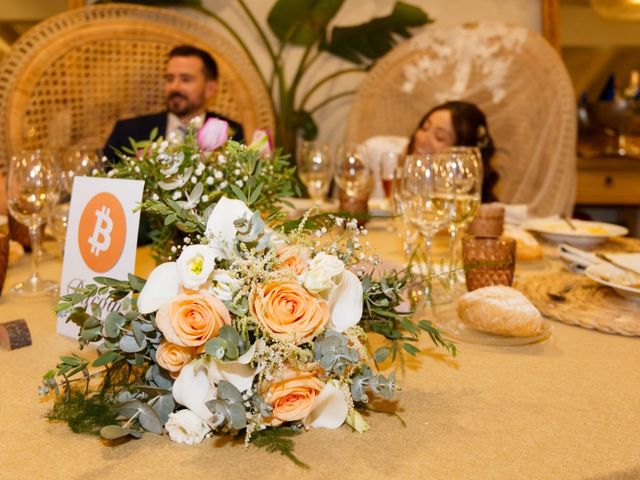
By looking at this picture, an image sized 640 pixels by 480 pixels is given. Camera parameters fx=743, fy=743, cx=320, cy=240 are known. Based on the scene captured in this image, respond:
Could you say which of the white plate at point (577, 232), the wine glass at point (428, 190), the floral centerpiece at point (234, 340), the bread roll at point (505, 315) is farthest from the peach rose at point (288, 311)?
the white plate at point (577, 232)

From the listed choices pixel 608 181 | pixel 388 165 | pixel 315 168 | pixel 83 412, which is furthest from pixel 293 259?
pixel 608 181

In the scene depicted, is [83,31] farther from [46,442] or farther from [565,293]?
[46,442]

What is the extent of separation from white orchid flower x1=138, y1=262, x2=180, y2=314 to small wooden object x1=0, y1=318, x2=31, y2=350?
0.36 metres

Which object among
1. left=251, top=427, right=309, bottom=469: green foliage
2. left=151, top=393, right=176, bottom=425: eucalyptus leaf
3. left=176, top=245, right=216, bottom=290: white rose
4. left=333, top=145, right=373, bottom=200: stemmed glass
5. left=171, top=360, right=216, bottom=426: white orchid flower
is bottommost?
left=251, top=427, right=309, bottom=469: green foliage

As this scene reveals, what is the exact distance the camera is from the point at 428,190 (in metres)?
1.25

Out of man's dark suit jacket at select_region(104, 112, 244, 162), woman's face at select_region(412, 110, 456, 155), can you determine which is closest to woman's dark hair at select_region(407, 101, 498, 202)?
woman's face at select_region(412, 110, 456, 155)

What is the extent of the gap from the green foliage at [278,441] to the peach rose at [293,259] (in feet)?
0.50

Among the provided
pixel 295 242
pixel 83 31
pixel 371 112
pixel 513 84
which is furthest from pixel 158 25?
pixel 295 242

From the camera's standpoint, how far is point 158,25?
3.12m

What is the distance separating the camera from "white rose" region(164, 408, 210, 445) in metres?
0.67

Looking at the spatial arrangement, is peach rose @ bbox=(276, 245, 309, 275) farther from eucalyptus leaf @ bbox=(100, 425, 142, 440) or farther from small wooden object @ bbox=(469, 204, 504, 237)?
small wooden object @ bbox=(469, 204, 504, 237)

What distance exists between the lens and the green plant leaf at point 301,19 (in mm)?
3453

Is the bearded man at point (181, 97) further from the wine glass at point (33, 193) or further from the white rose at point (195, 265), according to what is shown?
the white rose at point (195, 265)

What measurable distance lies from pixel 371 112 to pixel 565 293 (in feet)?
7.25
